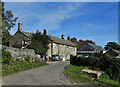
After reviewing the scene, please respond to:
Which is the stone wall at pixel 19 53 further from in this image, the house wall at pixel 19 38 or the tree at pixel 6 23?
the house wall at pixel 19 38

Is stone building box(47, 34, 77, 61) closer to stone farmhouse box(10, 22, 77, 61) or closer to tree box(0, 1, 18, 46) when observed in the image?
stone farmhouse box(10, 22, 77, 61)

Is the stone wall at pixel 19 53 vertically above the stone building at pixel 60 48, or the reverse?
the stone building at pixel 60 48

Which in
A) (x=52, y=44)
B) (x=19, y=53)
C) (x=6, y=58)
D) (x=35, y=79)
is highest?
(x=52, y=44)

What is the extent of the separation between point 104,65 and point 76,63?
27.1 ft

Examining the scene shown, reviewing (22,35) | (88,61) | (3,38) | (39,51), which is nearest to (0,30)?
(3,38)

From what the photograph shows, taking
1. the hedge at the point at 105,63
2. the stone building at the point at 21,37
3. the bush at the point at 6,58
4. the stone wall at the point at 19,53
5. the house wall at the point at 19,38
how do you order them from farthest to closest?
the house wall at the point at 19,38 → the stone building at the point at 21,37 → the stone wall at the point at 19,53 → the hedge at the point at 105,63 → the bush at the point at 6,58

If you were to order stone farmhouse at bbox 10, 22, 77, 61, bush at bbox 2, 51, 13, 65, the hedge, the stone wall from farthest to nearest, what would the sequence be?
stone farmhouse at bbox 10, 22, 77, 61 → the stone wall → the hedge → bush at bbox 2, 51, 13, 65

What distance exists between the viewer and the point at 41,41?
5944 centimetres

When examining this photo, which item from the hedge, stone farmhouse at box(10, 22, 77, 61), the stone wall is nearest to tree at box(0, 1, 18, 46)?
the stone wall

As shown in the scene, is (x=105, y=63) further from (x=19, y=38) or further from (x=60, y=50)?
(x=60, y=50)

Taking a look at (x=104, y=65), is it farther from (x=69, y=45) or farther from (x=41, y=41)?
(x=69, y=45)

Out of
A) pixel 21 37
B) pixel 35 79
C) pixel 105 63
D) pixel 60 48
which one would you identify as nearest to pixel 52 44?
pixel 60 48

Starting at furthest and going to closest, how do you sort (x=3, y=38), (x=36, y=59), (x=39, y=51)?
(x=39, y=51) → (x=36, y=59) → (x=3, y=38)

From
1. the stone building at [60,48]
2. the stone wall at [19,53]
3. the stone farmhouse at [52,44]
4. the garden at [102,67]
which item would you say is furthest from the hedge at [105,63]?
the stone building at [60,48]
